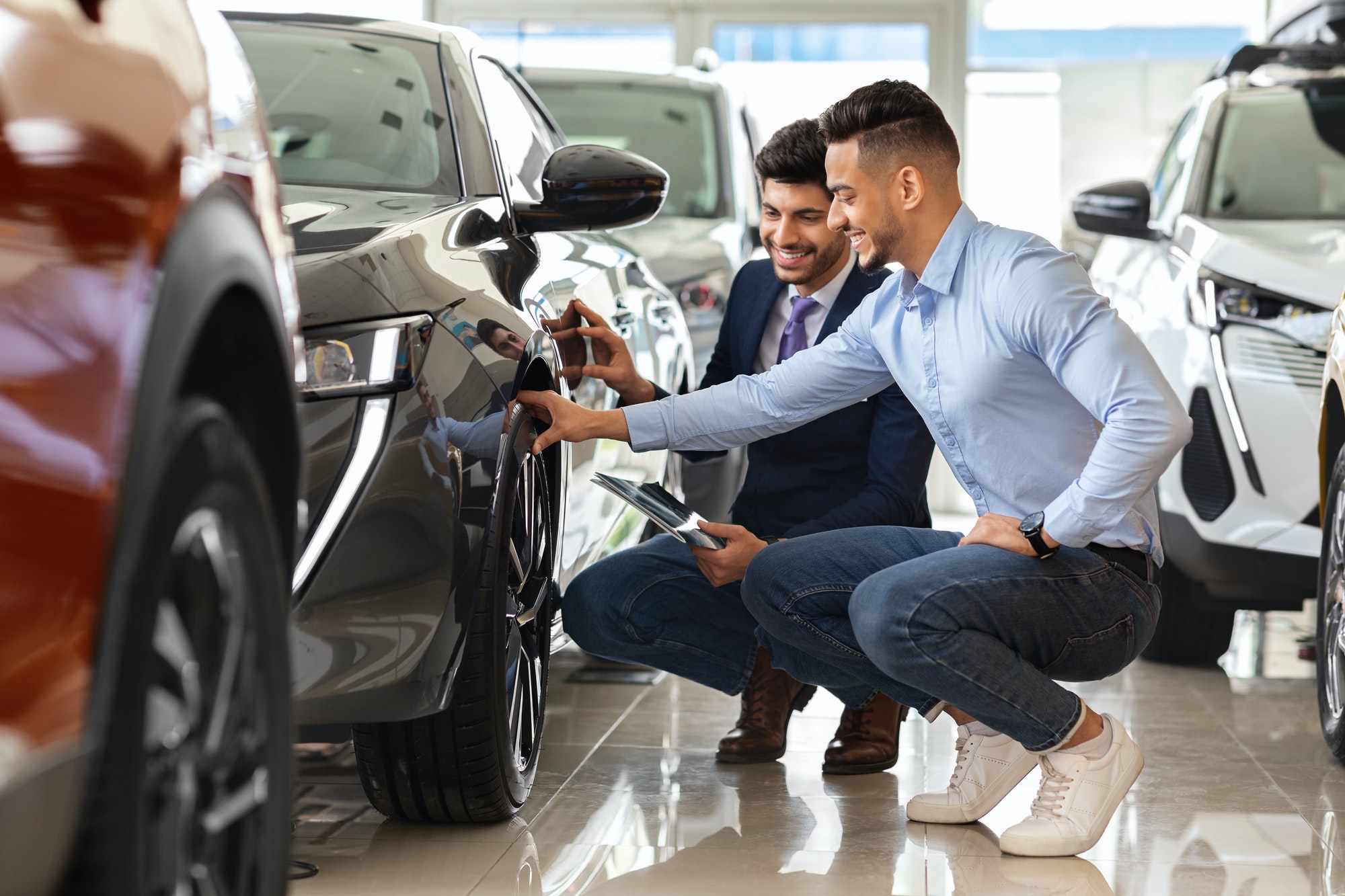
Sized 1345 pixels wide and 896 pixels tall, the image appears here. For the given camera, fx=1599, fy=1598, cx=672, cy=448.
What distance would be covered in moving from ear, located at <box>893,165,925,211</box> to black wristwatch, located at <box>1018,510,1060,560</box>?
0.62 m

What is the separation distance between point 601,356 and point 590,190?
386mm

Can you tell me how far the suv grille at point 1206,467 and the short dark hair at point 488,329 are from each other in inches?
93.8

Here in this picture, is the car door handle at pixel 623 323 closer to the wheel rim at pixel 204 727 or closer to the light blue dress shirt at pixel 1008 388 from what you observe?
the light blue dress shirt at pixel 1008 388

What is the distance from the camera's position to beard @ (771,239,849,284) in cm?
345

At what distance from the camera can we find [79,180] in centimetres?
115

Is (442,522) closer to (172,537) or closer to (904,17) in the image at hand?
(172,537)

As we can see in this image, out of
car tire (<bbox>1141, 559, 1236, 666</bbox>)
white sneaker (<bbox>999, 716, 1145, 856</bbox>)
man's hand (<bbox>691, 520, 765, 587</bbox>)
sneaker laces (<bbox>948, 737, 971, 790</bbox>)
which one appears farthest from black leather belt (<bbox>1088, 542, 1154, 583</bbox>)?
car tire (<bbox>1141, 559, 1236, 666</bbox>)

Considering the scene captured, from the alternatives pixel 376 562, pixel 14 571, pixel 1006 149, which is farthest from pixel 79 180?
pixel 1006 149

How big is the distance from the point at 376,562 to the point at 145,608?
0.94 m

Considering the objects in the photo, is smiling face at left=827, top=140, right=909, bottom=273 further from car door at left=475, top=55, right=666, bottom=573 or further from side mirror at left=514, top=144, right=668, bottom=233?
car door at left=475, top=55, right=666, bottom=573

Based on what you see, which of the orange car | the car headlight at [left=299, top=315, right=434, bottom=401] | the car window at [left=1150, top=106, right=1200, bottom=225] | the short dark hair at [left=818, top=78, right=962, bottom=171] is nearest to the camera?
the orange car

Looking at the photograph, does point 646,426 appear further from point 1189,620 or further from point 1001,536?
point 1189,620

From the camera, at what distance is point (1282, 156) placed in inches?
197

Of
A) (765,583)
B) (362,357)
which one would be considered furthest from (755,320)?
(362,357)
